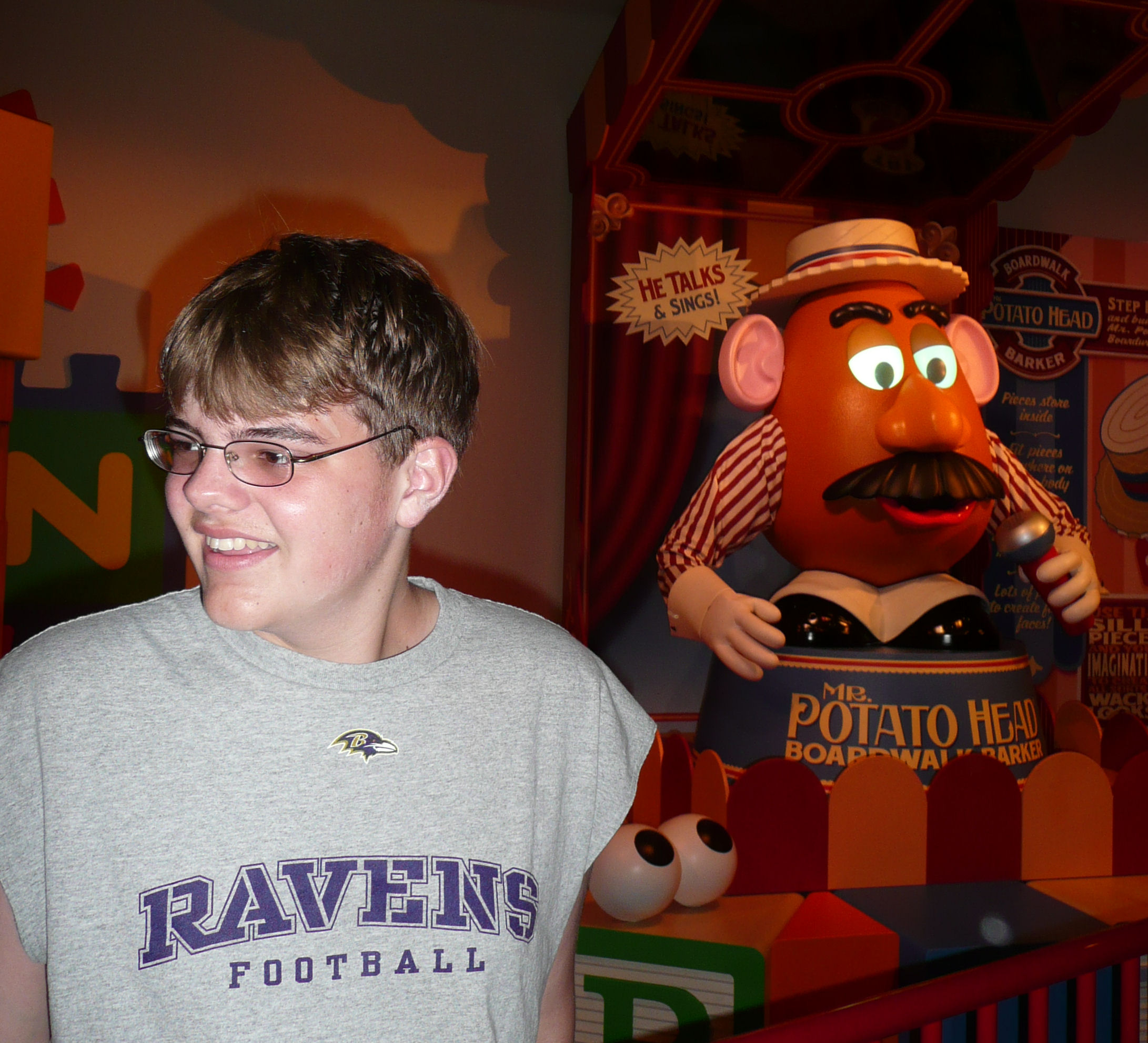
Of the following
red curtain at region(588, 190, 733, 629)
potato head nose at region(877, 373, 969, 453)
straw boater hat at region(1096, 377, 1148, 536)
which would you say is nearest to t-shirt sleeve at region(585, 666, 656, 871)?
potato head nose at region(877, 373, 969, 453)

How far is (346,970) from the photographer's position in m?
0.65

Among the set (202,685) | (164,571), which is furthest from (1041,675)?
(202,685)

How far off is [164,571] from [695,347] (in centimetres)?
138

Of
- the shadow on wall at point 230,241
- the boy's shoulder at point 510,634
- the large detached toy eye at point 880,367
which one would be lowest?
the boy's shoulder at point 510,634

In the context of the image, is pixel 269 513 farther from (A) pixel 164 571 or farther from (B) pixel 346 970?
(A) pixel 164 571

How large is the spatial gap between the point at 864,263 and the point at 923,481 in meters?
0.41

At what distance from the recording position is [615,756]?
0.81 metres

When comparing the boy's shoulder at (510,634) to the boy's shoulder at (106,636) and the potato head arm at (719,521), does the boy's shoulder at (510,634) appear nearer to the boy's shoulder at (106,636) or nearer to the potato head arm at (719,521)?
the boy's shoulder at (106,636)

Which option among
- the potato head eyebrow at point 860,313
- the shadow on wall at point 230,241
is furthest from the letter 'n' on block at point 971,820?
the shadow on wall at point 230,241

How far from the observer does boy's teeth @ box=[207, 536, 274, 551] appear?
667 millimetres

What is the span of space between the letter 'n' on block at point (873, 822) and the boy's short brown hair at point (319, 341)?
98 cm

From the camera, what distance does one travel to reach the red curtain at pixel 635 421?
229 cm

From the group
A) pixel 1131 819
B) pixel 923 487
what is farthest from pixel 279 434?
pixel 1131 819

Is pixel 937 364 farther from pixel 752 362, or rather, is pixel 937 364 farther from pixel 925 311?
pixel 752 362
